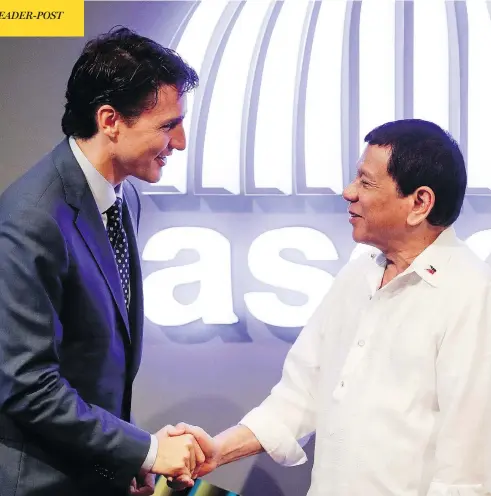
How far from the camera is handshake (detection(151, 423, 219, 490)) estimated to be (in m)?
1.93

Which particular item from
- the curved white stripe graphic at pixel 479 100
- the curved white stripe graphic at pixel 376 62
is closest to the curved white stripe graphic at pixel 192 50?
the curved white stripe graphic at pixel 376 62

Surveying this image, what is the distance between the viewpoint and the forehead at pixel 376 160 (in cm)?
201

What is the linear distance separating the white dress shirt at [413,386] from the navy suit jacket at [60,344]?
0.51 m

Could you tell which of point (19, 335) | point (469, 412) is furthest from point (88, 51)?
point (469, 412)

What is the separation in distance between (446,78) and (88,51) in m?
1.31

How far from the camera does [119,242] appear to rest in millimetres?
1988

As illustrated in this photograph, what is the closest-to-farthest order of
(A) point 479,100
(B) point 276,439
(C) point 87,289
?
(C) point 87,289 < (B) point 276,439 < (A) point 479,100

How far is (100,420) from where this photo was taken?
5.72ft

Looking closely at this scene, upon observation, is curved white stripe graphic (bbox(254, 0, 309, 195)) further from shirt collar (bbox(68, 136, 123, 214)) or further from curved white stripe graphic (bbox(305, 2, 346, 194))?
shirt collar (bbox(68, 136, 123, 214))

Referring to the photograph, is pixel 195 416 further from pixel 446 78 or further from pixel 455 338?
pixel 446 78

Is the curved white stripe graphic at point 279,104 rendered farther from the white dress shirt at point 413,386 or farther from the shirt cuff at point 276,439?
the shirt cuff at point 276,439

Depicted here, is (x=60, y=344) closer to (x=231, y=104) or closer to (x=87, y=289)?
(x=87, y=289)

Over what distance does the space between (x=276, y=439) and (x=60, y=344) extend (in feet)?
2.39

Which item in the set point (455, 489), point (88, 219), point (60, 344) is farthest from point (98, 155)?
point (455, 489)
